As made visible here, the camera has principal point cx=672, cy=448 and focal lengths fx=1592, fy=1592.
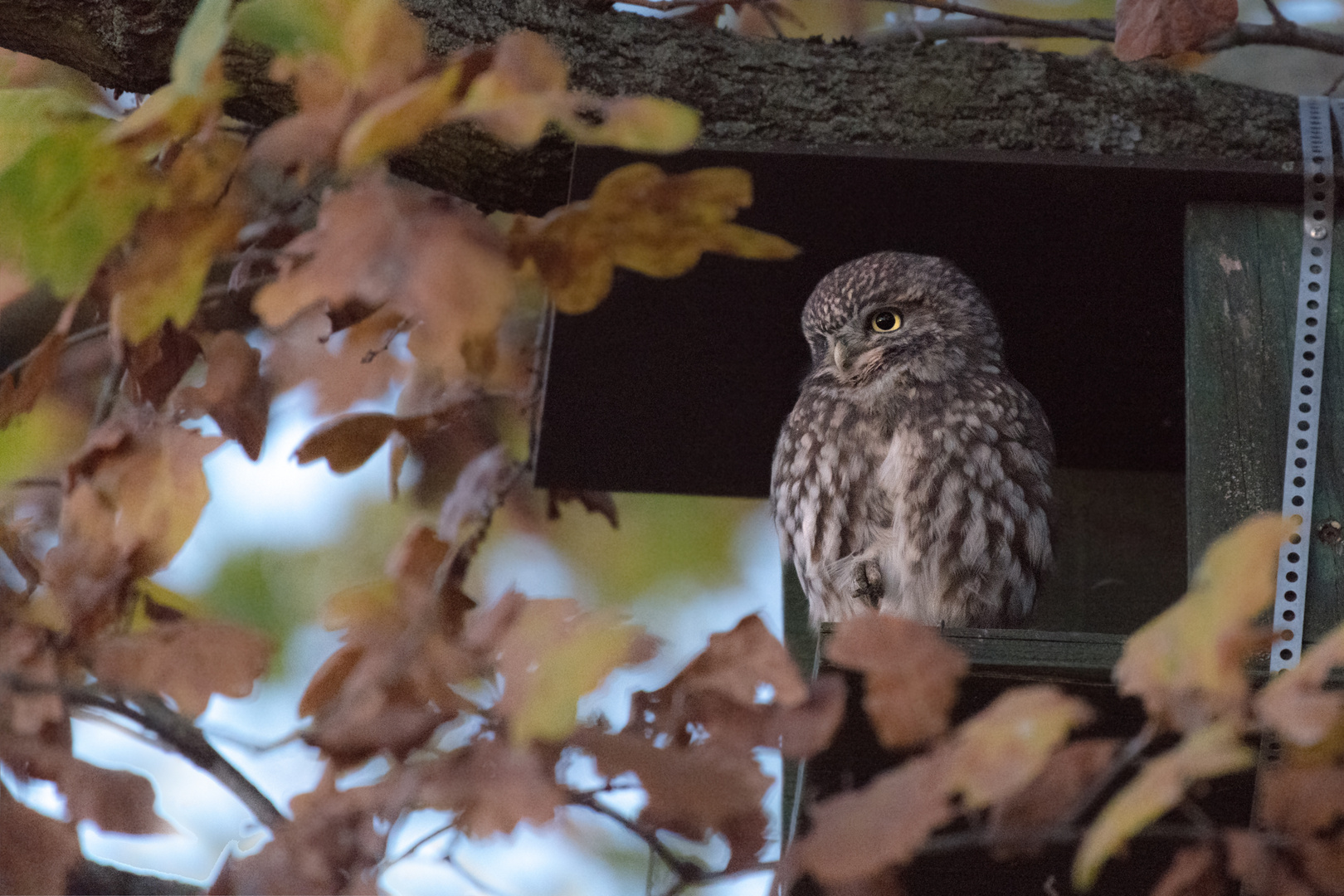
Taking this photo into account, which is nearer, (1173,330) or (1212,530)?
(1212,530)

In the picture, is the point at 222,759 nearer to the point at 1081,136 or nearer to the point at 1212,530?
the point at 1212,530

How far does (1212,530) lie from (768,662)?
2.97ft

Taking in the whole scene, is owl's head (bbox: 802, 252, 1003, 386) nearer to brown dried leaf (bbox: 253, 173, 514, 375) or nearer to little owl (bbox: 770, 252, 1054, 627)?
little owl (bbox: 770, 252, 1054, 627)

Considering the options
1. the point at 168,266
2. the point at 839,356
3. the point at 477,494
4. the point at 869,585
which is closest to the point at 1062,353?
the point at 839,356

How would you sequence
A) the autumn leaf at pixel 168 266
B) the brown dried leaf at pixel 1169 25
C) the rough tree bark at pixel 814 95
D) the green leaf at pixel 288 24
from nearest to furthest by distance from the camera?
the green leaf at pixel 288 24
the autumn leaf at pixel 168 266
the brown dried leaf at pixel 1169 25
the rough tree bark at pixel 814 95

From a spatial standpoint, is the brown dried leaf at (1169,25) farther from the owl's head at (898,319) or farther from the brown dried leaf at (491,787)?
the brown dried leaf at (491,787)

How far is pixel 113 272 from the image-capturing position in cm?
226

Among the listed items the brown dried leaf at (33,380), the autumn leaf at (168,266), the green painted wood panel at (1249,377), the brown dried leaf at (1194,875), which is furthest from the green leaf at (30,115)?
the green painted wood panel at (1249,377)

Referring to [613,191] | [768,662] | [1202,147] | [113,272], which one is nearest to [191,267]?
[113,272]

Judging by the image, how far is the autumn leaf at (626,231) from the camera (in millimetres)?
2215

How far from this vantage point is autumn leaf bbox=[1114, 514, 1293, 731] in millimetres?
1615

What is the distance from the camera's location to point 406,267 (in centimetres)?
194

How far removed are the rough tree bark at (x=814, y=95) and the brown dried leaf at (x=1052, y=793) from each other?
4.13 feet

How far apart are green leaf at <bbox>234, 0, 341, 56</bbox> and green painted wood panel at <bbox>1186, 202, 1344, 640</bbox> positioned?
5.26ft
